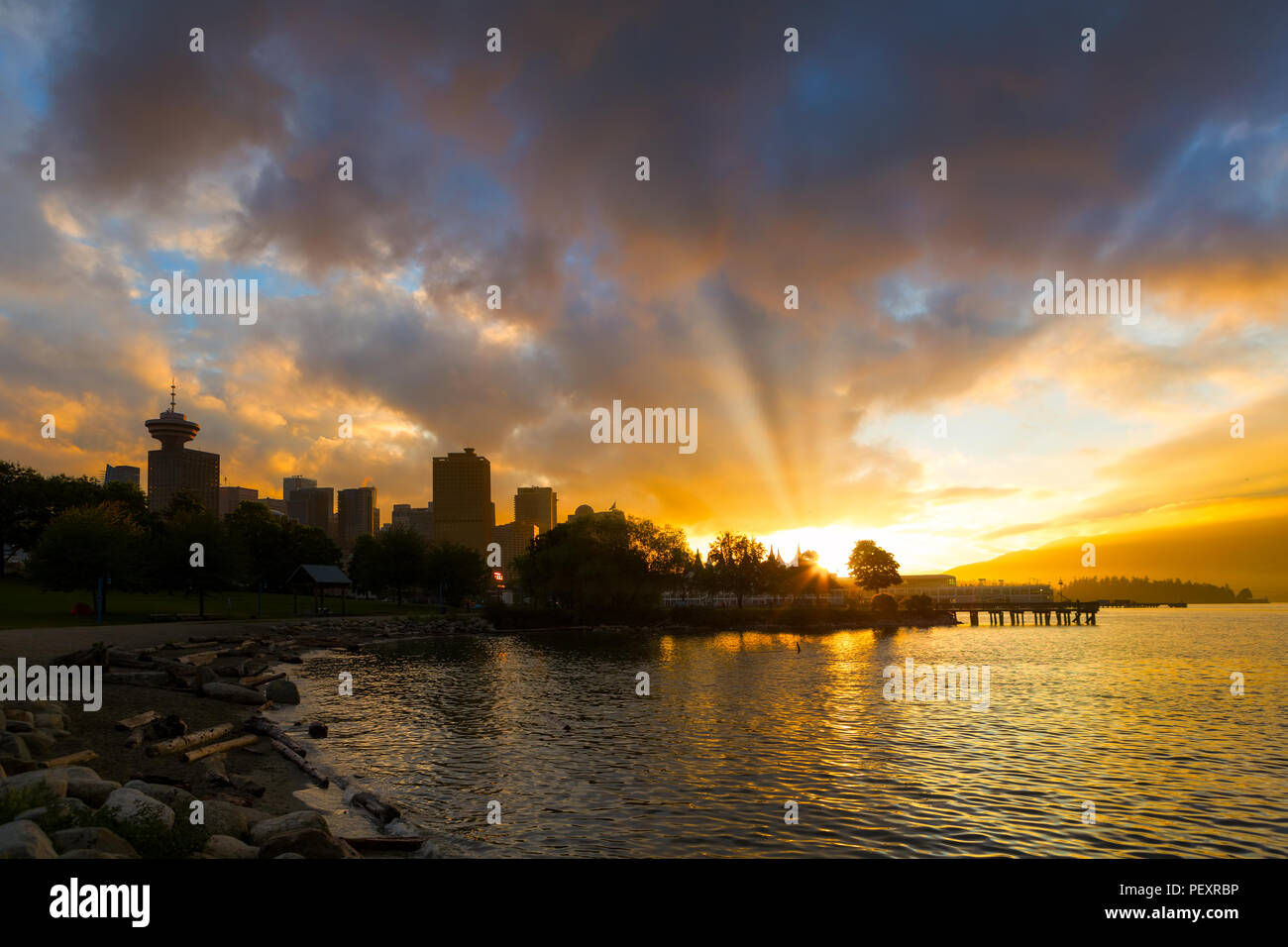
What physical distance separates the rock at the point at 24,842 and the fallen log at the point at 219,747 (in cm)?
1161

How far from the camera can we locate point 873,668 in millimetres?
59594

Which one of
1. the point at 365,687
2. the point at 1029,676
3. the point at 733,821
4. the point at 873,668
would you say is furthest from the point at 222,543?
the point at 1029,676

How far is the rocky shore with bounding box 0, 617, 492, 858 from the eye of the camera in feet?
39.3

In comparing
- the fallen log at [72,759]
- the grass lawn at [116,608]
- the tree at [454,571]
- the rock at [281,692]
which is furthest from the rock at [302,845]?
the tree at [454,571]

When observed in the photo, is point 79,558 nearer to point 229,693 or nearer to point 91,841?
point 229,693

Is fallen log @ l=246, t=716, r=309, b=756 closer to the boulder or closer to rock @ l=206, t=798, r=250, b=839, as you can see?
rock @ l=206, t=798, r=250, b=839

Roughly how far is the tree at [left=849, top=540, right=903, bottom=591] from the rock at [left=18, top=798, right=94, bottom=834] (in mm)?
191963

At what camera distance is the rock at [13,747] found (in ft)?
54.1

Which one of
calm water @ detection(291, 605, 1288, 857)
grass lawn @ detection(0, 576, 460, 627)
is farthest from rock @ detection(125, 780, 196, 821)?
grass lawn @ detection(0, 576, 460, 627)

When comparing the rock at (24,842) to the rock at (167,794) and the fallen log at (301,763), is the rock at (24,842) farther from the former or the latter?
the fallen log at (301,763)

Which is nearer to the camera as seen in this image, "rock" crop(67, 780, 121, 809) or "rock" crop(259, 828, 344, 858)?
"rock" crop(259, 828, 344, 858)

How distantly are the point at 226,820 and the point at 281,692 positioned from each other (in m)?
23.4

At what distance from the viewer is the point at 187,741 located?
2200 cm

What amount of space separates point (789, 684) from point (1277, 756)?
25889mm
